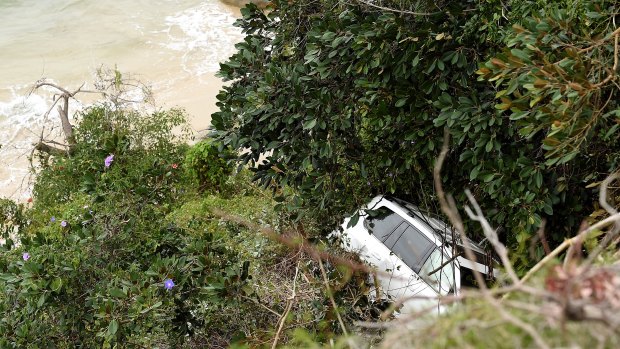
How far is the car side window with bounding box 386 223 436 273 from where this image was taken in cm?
562

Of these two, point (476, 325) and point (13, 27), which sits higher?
Answer: point (476, 325)

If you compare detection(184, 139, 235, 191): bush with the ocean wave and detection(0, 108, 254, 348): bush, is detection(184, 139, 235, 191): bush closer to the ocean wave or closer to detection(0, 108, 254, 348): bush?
detection(0, 108, 254, 348): bush

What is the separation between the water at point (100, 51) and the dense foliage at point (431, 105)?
27.6 feet

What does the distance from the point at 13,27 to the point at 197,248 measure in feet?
57.4

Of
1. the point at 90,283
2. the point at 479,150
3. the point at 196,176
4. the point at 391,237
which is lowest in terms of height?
the point at 196,176

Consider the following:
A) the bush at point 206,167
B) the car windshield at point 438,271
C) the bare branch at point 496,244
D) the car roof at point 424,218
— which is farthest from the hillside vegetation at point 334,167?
the bush at point 206,167

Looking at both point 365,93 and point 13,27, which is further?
point 13,27

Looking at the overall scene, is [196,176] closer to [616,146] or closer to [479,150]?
[479,150]

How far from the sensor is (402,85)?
14.9 ft

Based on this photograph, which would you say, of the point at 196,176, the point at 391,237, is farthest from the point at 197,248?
the point at 196,176

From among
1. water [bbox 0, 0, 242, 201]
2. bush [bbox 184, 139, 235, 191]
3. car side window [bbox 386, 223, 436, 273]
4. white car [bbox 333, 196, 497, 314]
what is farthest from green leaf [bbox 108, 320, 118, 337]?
water [bbox 0, 0, 242, 201]

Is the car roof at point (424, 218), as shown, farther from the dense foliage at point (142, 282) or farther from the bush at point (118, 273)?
the bush at point (118, 273)

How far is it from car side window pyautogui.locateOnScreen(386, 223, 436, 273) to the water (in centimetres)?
801

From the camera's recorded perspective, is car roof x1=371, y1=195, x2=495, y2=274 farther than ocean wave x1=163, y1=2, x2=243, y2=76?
No
